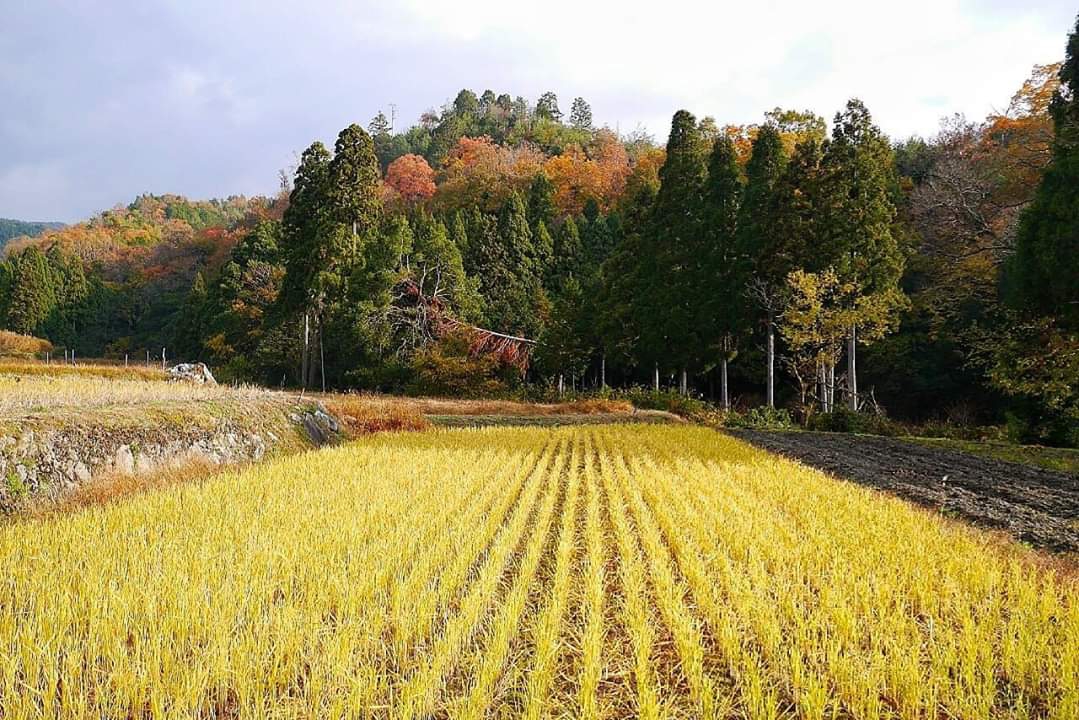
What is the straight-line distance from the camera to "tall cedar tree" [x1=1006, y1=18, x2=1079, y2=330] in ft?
41.3

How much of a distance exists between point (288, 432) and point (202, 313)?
1447 inches

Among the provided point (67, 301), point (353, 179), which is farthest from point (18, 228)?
point (353, 179)

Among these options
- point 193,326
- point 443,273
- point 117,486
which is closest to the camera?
point 117,486

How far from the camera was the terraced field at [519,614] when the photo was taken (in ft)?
8.94

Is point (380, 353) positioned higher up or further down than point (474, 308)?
further down

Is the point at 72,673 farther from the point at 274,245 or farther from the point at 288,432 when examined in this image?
the point at 274,245

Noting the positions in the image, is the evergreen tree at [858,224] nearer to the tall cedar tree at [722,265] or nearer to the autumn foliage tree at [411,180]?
the tall cedar tree at [722,265]

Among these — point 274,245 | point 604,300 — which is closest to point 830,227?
point 604,300

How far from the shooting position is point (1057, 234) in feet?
41.6

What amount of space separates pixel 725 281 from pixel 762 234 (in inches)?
82.7

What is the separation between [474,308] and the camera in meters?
31.8

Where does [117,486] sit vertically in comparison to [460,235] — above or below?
below

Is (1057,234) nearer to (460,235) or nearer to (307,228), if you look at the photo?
(307,228)

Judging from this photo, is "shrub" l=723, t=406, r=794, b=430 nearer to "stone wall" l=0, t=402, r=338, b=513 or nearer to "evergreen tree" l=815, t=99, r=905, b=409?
"evergreen tree" l=815, t=99, r=905, b=409
